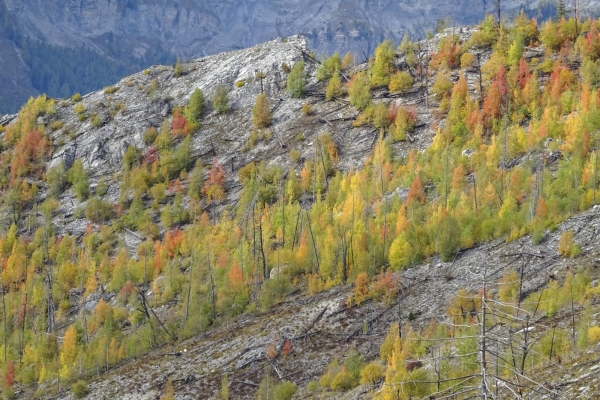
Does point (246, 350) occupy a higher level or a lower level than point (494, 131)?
lower

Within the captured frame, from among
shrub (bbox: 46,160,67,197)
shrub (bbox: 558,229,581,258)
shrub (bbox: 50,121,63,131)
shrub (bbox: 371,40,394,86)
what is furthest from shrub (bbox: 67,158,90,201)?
shrub (bbox: 558,229,581,258)

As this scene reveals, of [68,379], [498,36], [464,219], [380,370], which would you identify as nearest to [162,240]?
[68,379]

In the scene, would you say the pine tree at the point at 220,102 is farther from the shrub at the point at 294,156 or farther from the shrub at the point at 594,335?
the shrub at the point at 594,335

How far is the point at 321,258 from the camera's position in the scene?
64438 mm

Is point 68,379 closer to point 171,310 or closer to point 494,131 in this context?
point 171,310

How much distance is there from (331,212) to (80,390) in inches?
1315

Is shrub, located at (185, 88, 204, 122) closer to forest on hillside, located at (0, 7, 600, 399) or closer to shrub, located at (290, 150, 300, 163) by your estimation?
forest on hillside, located at (0, 7, 600, 399)

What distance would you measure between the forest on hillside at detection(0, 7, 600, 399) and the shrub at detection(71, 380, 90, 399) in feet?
17.5

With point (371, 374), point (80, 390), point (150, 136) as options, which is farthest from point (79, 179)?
point (371, 374)

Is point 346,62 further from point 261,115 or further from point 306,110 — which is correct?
point 261,115

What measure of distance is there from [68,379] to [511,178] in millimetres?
45222

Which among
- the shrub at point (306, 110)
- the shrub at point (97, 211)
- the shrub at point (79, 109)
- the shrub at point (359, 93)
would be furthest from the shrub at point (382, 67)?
the shrub at point (79, 109)

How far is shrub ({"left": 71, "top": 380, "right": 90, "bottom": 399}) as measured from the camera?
5281 centimetres

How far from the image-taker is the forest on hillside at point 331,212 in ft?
183
